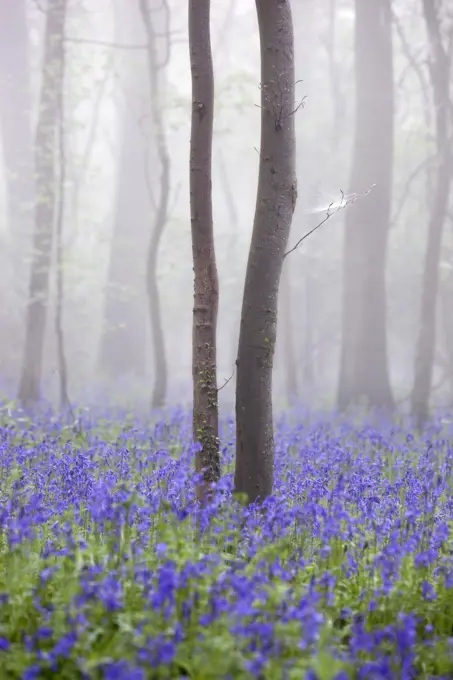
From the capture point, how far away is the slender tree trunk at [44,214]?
13.6 metres

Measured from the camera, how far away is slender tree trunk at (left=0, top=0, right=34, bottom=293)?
22.0 m

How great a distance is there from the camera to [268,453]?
224 inches

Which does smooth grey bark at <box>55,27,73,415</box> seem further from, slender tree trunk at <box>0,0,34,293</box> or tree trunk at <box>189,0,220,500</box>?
slender tree trunk at <box>0,0,34,293</box>

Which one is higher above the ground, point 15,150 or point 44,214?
point 15,150

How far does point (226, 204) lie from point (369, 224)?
42.0 feet

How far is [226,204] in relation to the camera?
26.8 m

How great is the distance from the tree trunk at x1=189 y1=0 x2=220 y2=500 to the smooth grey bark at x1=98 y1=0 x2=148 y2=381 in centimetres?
1549

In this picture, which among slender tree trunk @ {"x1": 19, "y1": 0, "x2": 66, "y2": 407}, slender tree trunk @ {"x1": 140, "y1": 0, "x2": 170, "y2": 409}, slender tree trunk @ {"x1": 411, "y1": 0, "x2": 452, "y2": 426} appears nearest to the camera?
slender tree trunk @ {"x1": 19, "y1": 0, "x2": 66, "y2": 407}

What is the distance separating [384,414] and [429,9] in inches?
291

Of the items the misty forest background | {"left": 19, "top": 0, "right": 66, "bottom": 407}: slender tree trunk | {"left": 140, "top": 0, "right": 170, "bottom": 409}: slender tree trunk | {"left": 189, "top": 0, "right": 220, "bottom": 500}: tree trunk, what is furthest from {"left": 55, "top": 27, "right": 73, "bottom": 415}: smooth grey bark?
{"left": 189, "top": 0, "right": 220, "bottom": 500}: tree trunk

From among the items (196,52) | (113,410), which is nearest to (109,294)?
(113,410)

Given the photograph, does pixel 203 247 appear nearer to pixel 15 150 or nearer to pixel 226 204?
pixel 15 150

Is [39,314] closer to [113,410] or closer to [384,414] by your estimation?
[113,410]

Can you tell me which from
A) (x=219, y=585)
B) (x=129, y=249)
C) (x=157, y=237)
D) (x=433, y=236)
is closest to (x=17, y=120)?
(x=129, y=249)
